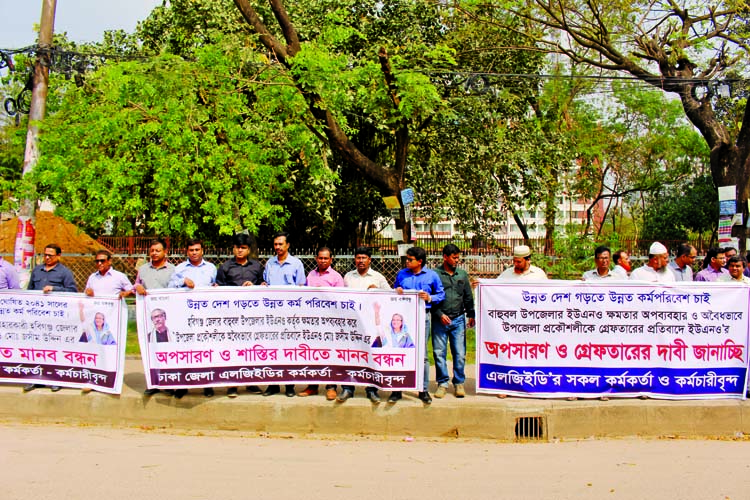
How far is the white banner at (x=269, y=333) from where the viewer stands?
695 cm

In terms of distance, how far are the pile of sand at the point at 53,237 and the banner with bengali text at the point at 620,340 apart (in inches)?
532

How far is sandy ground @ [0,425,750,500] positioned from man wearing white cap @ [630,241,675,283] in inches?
75.3

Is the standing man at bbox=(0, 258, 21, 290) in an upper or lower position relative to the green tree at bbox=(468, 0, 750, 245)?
lower

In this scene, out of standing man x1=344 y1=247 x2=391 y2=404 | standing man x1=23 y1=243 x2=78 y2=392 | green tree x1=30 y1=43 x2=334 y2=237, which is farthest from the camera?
green tree x1=30 y1=43 x2=334 y2=237

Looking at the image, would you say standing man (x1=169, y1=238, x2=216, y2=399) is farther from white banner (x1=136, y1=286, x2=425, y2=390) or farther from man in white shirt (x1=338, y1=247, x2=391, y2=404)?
man in white shirt (x1=338, y1=247, x2=391, y2=404)

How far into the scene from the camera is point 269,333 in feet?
23.2

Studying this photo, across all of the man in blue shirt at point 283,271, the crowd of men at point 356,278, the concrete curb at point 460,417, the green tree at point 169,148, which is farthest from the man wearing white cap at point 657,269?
the green tree at point 169,148

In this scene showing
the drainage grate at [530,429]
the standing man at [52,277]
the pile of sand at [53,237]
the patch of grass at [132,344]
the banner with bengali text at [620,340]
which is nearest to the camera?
the drainage grate at [530,429]

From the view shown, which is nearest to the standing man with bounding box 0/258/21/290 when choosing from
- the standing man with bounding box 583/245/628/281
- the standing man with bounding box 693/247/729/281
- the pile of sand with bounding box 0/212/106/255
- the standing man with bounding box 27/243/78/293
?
the standing man with bounding box 27/243/78/293

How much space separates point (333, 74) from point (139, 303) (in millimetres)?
7487

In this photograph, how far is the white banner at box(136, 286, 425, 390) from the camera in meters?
6.95

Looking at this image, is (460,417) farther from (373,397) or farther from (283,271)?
(283,271)

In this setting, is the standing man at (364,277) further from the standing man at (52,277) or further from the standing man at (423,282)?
the standing man at (52,277)

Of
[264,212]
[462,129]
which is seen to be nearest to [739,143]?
[462,129]
